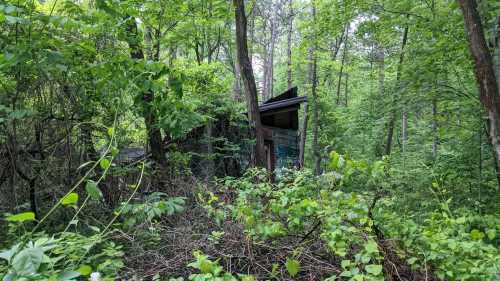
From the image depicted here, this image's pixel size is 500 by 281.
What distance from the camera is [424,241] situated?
2525 millimetres

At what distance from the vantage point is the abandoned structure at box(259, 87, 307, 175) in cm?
1070

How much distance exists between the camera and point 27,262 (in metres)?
1.14

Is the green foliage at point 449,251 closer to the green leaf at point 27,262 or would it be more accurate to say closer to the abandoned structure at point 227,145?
the green leaf at point 27,262

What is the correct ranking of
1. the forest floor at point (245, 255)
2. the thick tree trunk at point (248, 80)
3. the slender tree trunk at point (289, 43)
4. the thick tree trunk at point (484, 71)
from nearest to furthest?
1. the forest floor at point (245, 255)
2. the thick tree trunk at point (484, 71)
3. the thick tree trunk at point (248, 80)
4. the slender tree trunk at point (289, 43)

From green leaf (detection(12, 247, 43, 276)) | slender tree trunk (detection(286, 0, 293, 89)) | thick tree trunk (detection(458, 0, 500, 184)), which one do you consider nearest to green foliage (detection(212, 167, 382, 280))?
green leaf (detection(12, 247, 43, 276))

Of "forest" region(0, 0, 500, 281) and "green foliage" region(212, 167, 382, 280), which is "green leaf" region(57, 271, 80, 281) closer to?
"forest" region(0, 0, 500, 281)

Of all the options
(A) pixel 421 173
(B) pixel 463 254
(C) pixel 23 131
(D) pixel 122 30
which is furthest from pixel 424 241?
Result: (A) pixel 421 173

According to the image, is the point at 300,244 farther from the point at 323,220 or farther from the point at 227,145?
the point at 227,145

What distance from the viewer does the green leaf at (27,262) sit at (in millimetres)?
1129

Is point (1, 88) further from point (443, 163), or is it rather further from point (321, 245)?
point (443, 163)

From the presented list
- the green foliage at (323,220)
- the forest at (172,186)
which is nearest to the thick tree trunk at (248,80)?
the forest at (172,186)

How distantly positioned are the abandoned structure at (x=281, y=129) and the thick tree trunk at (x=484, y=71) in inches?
235

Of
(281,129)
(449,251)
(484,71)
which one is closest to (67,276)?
(449,251)

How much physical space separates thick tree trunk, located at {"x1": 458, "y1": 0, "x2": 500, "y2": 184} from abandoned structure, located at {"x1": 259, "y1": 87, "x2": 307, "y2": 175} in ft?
19.6
